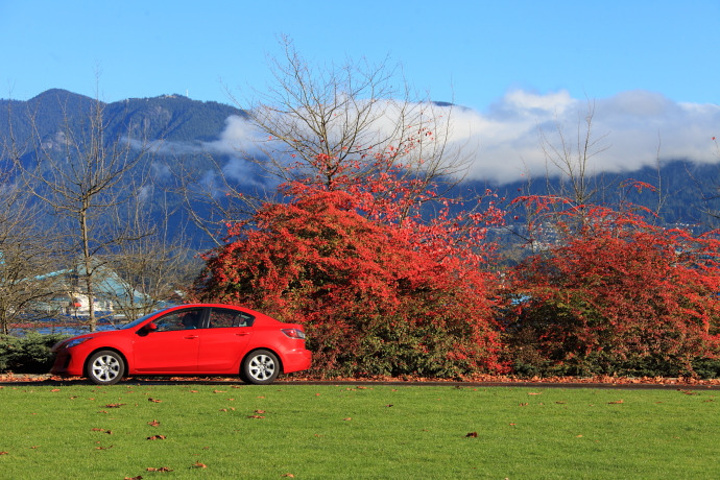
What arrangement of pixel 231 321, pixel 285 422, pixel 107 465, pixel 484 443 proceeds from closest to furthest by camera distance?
pixel 107 465, pixel 484 443, pixel 285 422, pixel 231 321

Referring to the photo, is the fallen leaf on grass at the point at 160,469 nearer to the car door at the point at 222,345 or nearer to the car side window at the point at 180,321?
the car door at the point at 222,345

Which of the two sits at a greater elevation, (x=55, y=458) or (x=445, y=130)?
(x=445, y=130)

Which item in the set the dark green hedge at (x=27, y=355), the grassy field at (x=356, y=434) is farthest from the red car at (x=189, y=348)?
the dark green hedge at (x=27, y=355)

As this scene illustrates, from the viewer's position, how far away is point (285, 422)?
9.51 meters

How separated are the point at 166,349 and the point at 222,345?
963 millimetres

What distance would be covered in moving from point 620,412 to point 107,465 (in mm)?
6559

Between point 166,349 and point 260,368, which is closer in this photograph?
point 166,349

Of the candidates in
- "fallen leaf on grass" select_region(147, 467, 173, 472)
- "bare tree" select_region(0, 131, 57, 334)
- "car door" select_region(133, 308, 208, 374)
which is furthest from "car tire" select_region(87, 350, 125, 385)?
"bare tree" select_region(0, 131, 57, 334)

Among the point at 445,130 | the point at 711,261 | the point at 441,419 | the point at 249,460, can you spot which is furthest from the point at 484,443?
the point at 445,130

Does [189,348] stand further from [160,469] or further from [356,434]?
[160,469]

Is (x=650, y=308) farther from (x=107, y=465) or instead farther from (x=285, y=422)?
(x=107, y=465)

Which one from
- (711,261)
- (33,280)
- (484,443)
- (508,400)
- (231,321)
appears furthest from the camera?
(33,280)

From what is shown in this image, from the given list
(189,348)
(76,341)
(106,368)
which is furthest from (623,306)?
(76,341)

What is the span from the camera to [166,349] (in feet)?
45.1
